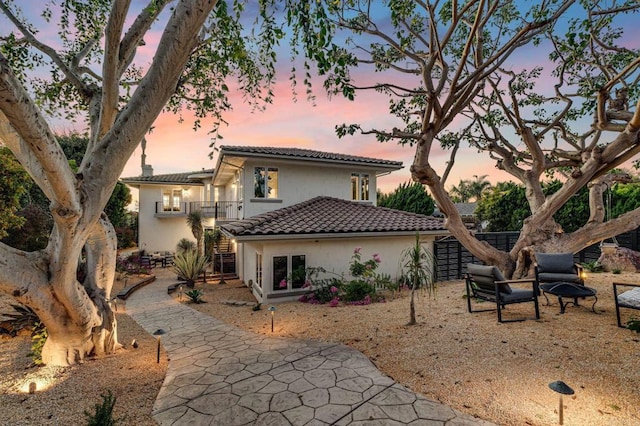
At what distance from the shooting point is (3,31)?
7.27 metres

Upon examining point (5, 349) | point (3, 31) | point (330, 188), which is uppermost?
point (3, 31)

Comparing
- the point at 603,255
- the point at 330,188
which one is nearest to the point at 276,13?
the point at 330,188

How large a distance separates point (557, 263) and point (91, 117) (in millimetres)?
13212

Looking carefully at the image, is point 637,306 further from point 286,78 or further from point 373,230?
point 286,78

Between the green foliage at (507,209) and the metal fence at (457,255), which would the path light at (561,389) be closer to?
the metal fence at (457,255)

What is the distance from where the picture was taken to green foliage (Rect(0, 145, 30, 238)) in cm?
947

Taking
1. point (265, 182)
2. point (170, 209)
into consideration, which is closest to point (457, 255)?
point (265, 182)

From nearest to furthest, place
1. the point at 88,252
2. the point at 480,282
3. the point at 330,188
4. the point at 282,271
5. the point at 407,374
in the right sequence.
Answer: the point at 407,374
the point at 88,252
the point at 480,282
the point at 282,271
the point at 330,188

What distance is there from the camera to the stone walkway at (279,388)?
3812 millimetres

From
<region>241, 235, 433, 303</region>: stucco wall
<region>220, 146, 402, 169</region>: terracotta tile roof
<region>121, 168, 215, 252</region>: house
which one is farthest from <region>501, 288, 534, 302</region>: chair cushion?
<region>121, 168, 215, 252</region>: house

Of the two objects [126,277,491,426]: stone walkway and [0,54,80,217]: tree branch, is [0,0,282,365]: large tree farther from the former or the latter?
[126,277,491,426]: stone walkway

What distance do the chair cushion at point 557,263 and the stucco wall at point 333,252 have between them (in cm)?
463

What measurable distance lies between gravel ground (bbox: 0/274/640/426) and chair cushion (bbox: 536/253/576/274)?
1.08m

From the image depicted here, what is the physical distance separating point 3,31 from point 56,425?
916 cm
